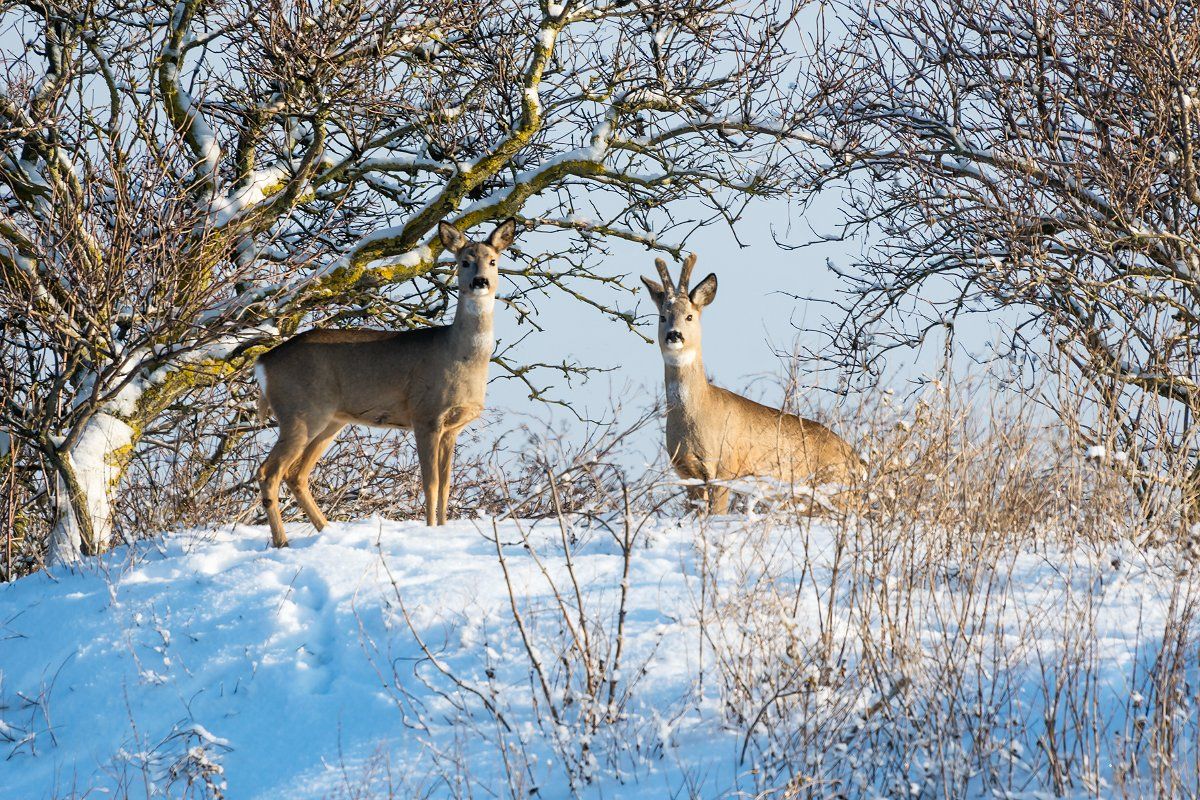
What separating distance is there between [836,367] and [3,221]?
7.59 m

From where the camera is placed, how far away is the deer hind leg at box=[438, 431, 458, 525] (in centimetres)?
905

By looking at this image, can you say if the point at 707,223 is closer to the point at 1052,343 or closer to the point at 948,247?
the point at 948,247

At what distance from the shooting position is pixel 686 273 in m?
10.1

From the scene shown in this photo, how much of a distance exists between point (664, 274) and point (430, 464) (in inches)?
89.8

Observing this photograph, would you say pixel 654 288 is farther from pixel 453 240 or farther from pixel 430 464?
pixel 430 464

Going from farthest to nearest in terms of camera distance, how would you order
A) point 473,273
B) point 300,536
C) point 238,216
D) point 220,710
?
point 238,216 → point 473,273 → point 300,536 → point 220,710

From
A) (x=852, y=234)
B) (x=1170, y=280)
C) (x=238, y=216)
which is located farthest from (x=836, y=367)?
(x=238, y=216)

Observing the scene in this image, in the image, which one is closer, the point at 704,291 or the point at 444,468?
the point at 444,468

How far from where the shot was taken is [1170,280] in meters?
10.6

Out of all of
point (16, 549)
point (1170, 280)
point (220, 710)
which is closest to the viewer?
point (220, 710)

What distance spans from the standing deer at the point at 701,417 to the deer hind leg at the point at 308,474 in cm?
244

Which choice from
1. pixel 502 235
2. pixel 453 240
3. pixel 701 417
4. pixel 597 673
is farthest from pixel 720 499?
pixel 597 673

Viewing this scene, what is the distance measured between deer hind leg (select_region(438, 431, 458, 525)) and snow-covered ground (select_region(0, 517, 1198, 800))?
122cm

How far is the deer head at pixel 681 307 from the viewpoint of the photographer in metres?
9.92
